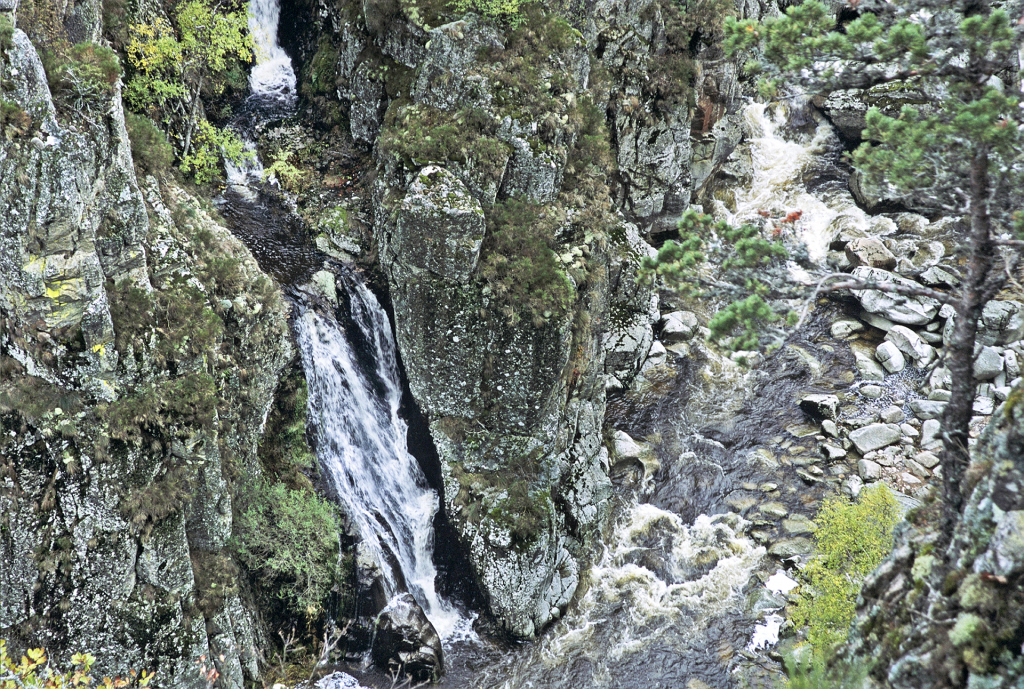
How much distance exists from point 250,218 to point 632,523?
630 inches

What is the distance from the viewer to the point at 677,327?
2819 centimetres

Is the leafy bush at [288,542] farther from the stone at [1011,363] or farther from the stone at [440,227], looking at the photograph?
the stone at [1011,363]

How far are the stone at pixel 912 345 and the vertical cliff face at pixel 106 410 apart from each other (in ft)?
81.6

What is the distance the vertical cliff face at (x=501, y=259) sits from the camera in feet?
62.7

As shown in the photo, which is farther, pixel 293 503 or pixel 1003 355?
pixel 1003 355

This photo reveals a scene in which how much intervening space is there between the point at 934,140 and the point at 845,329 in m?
19.5

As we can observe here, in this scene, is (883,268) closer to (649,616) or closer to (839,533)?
(839,533)

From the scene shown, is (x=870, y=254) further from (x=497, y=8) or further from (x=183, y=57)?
(x=183, y=57)

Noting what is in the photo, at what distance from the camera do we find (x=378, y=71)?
2247 centimetres

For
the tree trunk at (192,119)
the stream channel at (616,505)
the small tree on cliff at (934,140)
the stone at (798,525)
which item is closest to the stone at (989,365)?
the stream channel at (616,505)

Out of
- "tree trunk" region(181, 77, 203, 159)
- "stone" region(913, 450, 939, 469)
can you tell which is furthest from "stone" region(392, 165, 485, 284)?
"stone" region(913, 450, 939, 469)

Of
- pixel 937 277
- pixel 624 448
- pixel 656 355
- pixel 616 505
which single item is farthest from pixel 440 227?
pixel 937 277

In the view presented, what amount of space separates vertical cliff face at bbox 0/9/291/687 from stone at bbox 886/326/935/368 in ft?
81.6

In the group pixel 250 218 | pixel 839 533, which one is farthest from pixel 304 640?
pixel 839 533
